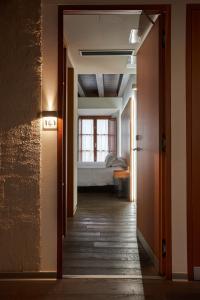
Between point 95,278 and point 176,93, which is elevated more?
point 176,93

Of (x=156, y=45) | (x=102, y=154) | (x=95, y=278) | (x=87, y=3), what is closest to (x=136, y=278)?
(x=95, y=278)

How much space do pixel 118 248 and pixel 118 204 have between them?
2638mm

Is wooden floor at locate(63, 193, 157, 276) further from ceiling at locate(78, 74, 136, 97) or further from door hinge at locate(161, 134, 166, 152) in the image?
ceiling at locate(78, 74, 136, 97)

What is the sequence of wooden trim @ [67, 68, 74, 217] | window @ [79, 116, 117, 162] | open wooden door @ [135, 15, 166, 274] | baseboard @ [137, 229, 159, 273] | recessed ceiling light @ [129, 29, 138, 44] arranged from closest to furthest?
open wooden door @ [135, 15, 166, 274] < baseboard @ [137, 229, 159, 273] < recessed ceiling light @ [129, 29, 138, 44] < wooden trim @ [67, 68, 74, 217] < window @ [79, 116, 117, 162]

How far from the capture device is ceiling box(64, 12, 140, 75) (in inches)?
131

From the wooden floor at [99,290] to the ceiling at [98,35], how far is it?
2646mm

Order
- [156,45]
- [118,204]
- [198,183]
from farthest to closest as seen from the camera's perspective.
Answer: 1. [118,204]
2. [156,45]
3. [198,183]

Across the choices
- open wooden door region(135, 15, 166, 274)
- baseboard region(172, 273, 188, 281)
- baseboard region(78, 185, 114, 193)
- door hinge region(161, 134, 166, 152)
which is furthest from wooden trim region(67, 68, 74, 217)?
baseboard region(78, 185, 114, 193)

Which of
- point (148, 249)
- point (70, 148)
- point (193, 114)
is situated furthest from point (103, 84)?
point (193, 114)

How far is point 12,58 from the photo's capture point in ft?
8.15

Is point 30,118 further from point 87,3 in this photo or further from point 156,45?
point 156,45

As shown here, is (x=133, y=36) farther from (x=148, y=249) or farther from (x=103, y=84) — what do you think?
(x=103, y=84)

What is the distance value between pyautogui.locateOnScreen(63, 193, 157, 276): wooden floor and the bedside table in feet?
3.91

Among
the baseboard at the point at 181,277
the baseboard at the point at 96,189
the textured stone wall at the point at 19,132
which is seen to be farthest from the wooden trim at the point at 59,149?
the baseboard at the point at 96,189
